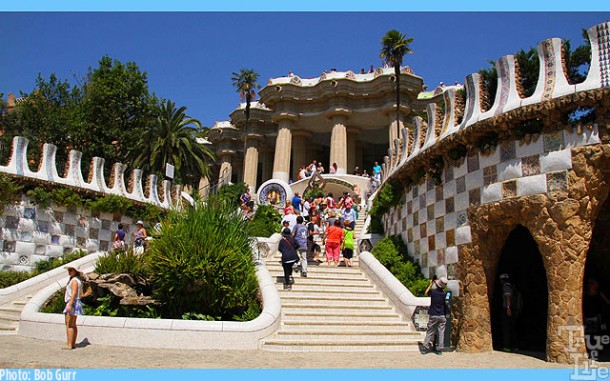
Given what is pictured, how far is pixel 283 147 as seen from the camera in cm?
4344

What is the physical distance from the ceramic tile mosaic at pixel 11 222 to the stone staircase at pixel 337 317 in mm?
9196

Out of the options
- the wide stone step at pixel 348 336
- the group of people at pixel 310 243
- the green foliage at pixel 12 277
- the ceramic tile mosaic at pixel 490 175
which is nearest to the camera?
the wide stone step at pixel 348 336

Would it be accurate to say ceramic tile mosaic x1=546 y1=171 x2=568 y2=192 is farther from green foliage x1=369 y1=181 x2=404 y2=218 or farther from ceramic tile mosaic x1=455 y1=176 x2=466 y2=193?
green foliage x1=369 y1=181 x2=404 y2=218

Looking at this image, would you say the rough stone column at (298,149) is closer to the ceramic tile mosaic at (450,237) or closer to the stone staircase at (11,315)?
the stone staircase at (11,315)

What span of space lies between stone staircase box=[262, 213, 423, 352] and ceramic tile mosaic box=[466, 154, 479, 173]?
3.74 m

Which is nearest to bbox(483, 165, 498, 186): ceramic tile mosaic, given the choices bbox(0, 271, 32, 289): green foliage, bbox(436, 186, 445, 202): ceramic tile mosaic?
bbox(436, 186, 445, 202): ceramic tile mosaic

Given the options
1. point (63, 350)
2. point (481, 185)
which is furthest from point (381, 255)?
point (63, 350)

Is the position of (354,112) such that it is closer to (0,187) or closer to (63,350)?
(0,187)

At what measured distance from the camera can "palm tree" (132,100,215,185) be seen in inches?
1302

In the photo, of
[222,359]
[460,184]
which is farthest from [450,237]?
[222,359]

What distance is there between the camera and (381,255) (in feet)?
51.3

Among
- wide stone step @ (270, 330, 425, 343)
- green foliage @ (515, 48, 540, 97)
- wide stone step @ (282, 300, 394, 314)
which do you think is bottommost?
wide stone step @ (270, 330, 425, 343)

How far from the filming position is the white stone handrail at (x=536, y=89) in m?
10.1

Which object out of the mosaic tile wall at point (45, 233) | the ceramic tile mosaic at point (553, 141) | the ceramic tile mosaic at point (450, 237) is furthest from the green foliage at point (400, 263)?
the mosaic tile wall at point (45, 233)
